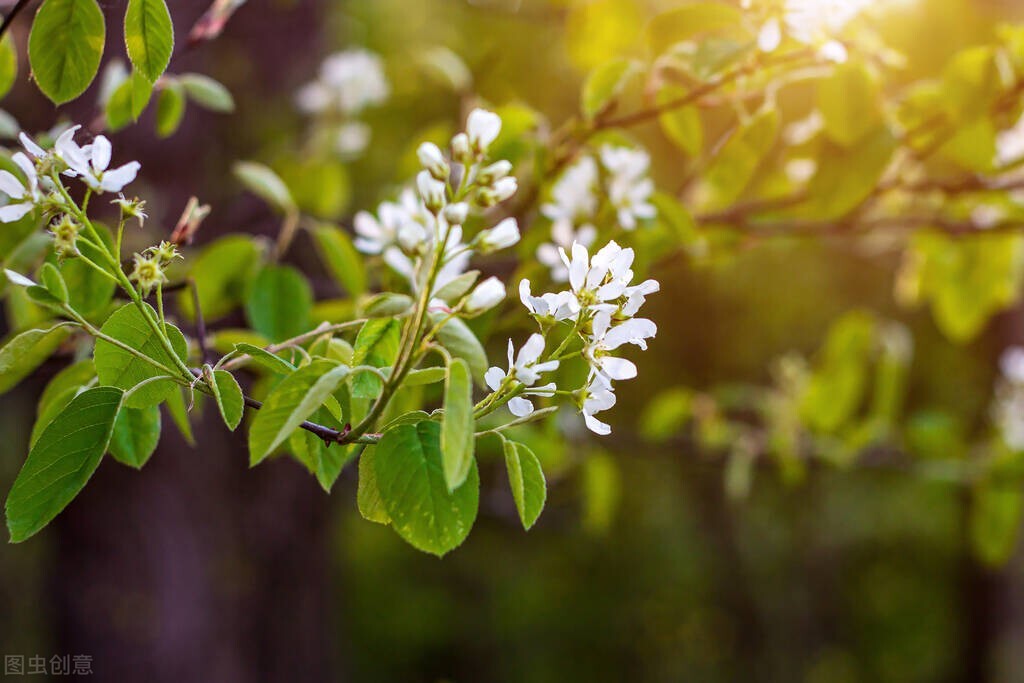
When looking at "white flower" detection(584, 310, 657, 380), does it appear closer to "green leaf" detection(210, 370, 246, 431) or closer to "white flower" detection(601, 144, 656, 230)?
"green leaf" detection(210, 370, 246, 431)

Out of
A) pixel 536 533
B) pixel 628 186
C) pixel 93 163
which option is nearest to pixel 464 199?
pixel 93 163

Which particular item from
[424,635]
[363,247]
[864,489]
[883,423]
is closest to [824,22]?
[363,247]

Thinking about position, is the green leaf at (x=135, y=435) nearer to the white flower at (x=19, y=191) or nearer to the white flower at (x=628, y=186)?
the white flower at (x=19, y=191)

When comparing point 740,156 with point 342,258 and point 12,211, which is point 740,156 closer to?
point 342,258

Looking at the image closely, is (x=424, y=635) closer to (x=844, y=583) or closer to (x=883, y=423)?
(x=844, y=583)

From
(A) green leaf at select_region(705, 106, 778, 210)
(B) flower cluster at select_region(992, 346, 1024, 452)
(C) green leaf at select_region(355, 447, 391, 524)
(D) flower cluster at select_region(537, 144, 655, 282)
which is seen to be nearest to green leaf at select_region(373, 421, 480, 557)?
(C) green leaf at select_region(355, 447, 391, 524)
